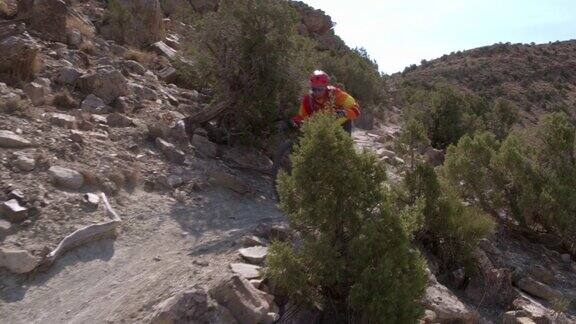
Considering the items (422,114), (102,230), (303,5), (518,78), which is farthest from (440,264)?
(518,78)

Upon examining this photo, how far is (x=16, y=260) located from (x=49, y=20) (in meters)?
6.18

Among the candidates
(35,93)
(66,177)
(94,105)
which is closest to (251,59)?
(94,105)

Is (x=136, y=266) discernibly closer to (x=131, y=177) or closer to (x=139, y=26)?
(x=131, y=177)

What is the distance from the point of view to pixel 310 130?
403cm

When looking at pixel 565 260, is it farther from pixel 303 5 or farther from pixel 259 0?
pixel 303 5

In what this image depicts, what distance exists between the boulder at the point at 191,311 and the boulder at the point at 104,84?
4813mm

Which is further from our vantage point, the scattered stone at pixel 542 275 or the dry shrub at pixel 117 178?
the scattered stone at pixel 542 275

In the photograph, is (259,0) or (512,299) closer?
(512,299)

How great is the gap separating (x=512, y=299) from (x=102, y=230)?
4.21 metres

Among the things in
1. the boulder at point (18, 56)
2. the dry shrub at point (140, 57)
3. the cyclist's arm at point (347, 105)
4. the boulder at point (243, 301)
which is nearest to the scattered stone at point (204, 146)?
the cyclist's arm at point (347, 105)

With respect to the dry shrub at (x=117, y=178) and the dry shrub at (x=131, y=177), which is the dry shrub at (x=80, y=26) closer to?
the dry shrub at (x=131, y=177)

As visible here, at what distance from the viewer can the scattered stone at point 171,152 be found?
7102mm

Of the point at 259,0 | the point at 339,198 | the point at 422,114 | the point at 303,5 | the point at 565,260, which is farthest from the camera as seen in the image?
the point at 303,5

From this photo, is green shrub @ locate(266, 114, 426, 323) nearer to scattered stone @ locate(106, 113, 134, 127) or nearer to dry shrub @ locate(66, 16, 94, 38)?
scattered stone @ locate(106, 113, 134, 127)
